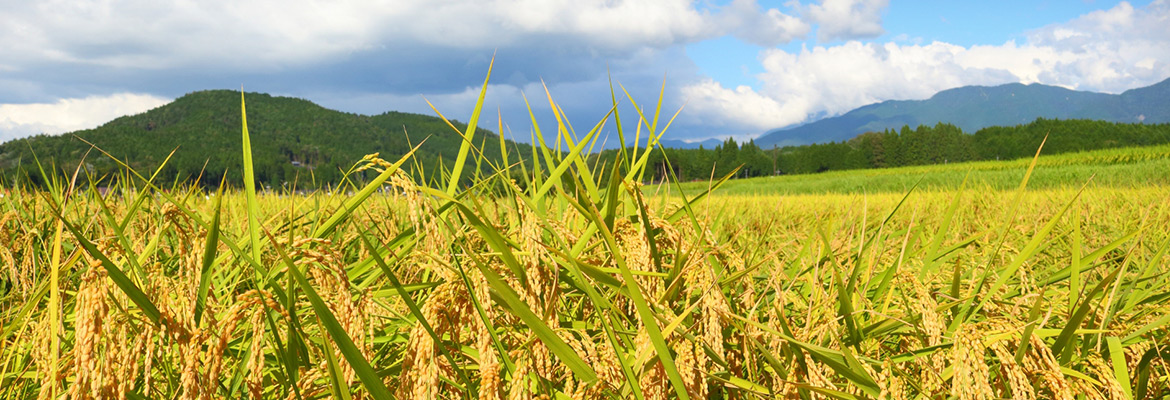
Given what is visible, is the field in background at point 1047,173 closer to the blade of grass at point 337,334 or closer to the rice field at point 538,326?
the rice field at point 538,326

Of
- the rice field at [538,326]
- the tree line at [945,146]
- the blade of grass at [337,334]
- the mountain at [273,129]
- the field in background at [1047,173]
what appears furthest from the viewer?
the mountain at [273,129]

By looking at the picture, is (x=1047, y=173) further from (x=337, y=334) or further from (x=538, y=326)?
(x=337, y=334)

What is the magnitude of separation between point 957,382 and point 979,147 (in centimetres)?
10039

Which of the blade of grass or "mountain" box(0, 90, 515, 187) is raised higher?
"mountain" box(0, 90, 515, 187)

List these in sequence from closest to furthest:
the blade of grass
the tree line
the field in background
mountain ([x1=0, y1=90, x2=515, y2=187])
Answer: the blade of grass → the field in background → the tree line → mountain ([x1=0, y1=90, x2=515, y2=187])

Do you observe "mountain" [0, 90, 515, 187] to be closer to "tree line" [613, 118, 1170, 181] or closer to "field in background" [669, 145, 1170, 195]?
"tree line" [613, 118, 1170, 181]

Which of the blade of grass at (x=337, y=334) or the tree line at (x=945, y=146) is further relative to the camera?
the tree line at (x=945, y=146)

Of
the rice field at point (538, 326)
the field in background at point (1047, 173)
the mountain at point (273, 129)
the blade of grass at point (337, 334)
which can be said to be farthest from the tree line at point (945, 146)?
the blade of grass at point (337, 334)

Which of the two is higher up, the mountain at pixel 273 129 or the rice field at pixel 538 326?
the mountain at pixel 273 129

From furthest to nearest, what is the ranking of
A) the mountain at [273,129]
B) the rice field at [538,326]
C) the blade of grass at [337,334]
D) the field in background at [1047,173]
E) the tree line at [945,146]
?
1. the mountain at [273,129]
2. the tree line at [945,146]
3. the field in background at [1047,173]
4. the rice field at [538,326]
5. the blade of grass at [337,334]

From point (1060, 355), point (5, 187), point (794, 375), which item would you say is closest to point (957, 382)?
point (794, 375)

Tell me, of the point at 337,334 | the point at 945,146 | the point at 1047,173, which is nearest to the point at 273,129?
the point at 945,146

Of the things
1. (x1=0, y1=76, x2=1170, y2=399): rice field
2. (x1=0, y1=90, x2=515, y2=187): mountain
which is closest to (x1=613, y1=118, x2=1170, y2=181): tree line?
(x1=0, y1=90, x2=515, y2=187): mountain

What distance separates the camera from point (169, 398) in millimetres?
1156
